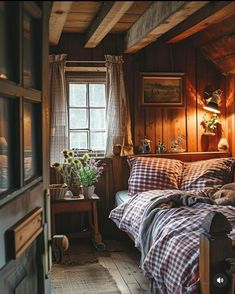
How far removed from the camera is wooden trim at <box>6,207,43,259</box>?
1.16m

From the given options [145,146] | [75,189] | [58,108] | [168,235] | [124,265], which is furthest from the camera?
[145,146]

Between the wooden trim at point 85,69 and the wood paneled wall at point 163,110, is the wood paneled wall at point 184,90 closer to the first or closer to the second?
the wood paneled wall at point 163,110

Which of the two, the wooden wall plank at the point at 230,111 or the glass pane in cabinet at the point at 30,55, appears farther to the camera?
the wooden wall plank at the point at 230,111

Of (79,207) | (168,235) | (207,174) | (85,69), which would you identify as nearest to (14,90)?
(168,235)

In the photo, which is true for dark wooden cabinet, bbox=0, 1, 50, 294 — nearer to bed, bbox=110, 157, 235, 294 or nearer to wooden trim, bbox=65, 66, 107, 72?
bed, bbox=110, 157, 235, 294

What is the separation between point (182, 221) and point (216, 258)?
0.68 meters

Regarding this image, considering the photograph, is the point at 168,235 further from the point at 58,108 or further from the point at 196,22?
the point at 58,108

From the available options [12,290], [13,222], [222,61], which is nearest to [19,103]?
[13,222]

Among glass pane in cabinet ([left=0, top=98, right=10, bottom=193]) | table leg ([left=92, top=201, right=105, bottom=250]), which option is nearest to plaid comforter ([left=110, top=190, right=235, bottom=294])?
table leg ([left=92, top=201, right=105, bottom=250])

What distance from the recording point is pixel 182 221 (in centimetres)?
285

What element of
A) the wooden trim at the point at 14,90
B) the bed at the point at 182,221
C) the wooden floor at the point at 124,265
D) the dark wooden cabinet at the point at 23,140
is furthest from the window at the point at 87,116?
the wooden trim at the point at 14,90

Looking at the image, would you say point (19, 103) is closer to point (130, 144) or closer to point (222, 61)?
point (130, 144)

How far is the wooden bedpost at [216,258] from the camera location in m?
2.16

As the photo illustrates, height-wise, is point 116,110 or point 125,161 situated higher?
point 116,110
